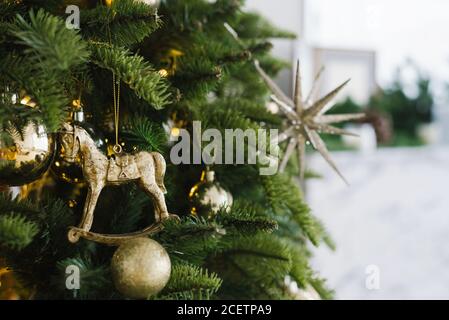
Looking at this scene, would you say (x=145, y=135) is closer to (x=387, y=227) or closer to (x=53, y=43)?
(x=53, y=43)

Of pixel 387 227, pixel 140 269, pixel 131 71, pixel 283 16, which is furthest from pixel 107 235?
pixel 387 227

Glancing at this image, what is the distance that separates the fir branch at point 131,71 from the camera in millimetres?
456

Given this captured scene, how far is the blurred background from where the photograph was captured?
4.24 ft

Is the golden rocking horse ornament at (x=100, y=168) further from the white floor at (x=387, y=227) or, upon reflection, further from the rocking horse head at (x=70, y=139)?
the white floor at (x=387, y=227)

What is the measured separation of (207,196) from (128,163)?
5.0 inches

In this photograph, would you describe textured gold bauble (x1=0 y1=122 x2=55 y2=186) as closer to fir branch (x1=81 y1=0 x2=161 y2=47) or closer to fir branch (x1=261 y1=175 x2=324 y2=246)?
fir branch (x1=81 y1=0 x2=161 y2=47)

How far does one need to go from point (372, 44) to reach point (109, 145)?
1.13 metres

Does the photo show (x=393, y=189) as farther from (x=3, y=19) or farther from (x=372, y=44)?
(x=3, y=19)

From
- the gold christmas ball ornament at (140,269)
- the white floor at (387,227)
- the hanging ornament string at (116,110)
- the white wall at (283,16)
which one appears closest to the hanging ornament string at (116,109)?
the hanging ornament string at (116,110)

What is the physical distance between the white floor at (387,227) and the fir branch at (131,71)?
870mm

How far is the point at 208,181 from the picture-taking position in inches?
24.3

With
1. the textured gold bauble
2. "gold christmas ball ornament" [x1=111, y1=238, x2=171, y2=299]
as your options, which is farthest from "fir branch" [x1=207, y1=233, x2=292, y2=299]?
the textured gold bauble

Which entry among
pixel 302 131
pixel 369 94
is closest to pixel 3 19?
pixel 302 131

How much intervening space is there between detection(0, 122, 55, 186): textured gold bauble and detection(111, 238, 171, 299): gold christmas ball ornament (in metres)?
0.12
